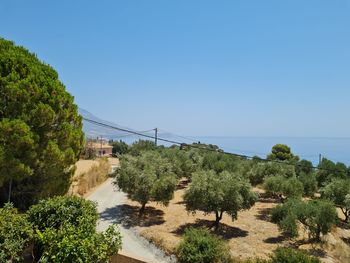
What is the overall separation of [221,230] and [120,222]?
24.4 feet

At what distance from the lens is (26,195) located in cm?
1712

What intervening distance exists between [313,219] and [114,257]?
1510 cm

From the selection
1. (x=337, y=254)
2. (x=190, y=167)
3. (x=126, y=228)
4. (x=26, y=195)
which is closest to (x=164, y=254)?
(x=126, y=228)

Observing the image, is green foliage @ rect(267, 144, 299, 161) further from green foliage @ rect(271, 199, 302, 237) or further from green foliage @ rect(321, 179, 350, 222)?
green foliage @ rect(271, 199, 302, 237)

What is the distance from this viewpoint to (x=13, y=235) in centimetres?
891

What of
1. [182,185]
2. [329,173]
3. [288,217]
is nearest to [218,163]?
[182,185]

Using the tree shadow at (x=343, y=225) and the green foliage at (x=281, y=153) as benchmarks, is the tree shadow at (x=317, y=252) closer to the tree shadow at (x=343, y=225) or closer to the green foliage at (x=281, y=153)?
the tree shadow at (x=343, y=225)

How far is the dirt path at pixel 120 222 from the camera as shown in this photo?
712 inches

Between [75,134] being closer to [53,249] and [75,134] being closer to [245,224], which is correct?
[53,249]

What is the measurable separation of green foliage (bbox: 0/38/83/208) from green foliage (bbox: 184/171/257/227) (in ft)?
27.8

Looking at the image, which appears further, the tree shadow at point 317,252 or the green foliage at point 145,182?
the green foliage at point 145,182

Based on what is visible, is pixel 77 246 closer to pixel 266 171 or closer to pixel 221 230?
pixel 221 230

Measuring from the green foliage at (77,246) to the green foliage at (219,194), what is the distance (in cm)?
1331

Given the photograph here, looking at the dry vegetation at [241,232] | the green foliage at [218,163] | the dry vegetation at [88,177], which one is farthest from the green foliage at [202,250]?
the green foliage at [218,163]
